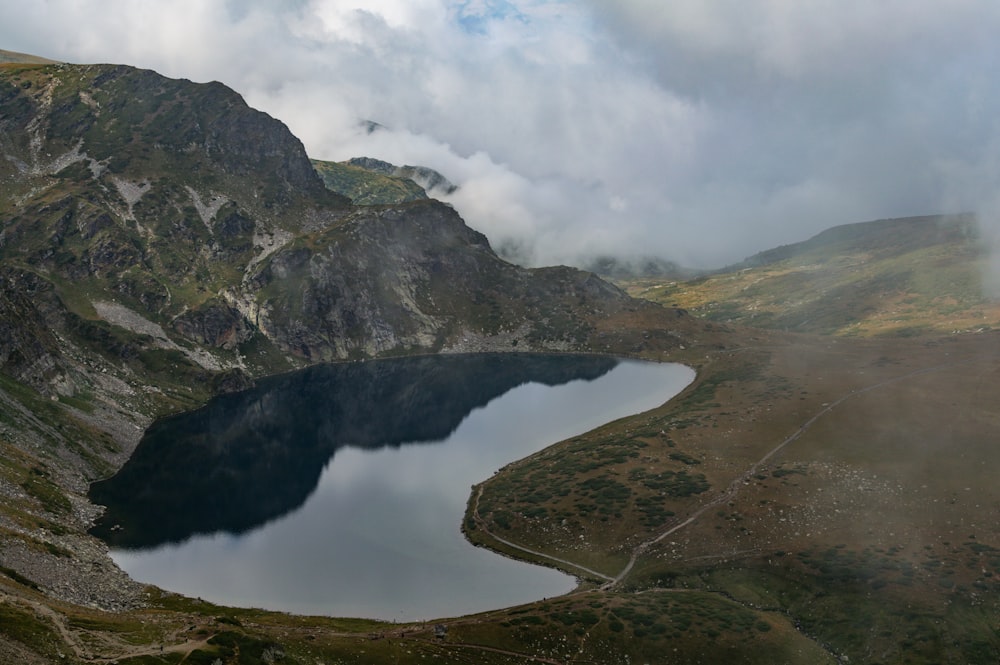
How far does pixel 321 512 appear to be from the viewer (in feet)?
406

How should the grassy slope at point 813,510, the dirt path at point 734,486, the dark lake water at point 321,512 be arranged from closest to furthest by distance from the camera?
the grassy slope at point 813,510 < the dark lake water at point 321,512 < the dirt path at point 734,486

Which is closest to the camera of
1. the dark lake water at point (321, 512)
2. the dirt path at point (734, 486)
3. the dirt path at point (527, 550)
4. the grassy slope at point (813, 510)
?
the grassy slope at point (813, 510)

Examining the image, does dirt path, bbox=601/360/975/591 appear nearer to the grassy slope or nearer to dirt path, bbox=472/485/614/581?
the grassy slope

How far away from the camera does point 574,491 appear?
127625 millimetres

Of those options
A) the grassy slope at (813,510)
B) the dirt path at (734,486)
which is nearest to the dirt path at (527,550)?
the grassy slope at (813,510)

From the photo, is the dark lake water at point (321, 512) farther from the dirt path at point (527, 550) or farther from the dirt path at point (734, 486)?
the dirt path at point (734, 486)

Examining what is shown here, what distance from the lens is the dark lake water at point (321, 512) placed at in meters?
92.2

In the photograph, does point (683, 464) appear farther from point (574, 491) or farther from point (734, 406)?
point (734, 406)

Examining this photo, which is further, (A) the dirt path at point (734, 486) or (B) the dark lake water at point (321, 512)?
(A) the dirt path at point (734, 486)

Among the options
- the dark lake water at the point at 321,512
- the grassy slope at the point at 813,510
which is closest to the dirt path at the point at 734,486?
the grassy slope at the point at 813,510

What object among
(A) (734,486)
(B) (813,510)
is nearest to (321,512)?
(A) (734,486)

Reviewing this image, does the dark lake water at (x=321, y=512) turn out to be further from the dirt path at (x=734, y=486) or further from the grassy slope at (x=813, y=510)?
the grassy slope at (x=813, y=510)

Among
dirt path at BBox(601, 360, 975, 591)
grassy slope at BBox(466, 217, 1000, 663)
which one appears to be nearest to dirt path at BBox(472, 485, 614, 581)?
grassy slope at BBox(466, 217, 1000, 663)

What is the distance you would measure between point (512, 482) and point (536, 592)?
1771 inches
